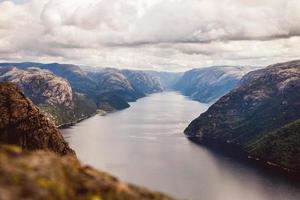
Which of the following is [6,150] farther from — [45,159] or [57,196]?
[57,196]

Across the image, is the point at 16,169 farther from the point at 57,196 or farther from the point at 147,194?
the point at 147,194

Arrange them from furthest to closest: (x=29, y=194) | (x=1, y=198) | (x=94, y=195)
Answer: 1. (x=94, y=195)
2. (x=29, y=194)
3. (x=1, y=198)

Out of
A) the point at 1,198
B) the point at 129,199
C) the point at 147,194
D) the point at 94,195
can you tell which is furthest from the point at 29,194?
the point at 147,194

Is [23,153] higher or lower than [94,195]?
higher

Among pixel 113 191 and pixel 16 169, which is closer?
pixel 16 169

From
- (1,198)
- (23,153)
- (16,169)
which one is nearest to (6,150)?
(23,153)

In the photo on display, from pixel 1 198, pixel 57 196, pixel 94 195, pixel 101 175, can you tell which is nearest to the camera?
pixel 1 198
